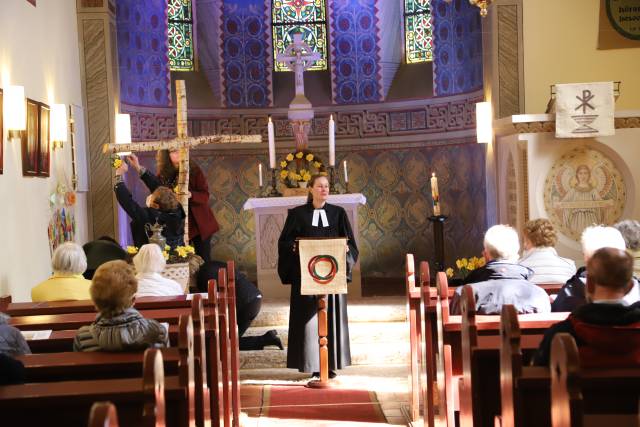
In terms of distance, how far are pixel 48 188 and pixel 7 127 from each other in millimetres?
1548

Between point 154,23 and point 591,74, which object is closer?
point 591,74

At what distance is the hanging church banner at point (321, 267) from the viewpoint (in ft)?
22.1

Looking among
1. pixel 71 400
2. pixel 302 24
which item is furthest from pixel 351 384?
pixel 302 24

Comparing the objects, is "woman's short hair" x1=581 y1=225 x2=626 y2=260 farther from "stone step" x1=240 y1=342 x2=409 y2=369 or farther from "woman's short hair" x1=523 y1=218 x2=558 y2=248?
"stone step" x1=240 y1=342 x2=409 y2=369

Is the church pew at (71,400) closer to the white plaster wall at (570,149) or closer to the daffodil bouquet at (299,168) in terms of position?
the white plaster wall at (570,149)

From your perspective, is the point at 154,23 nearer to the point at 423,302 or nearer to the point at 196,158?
the point at 196,158

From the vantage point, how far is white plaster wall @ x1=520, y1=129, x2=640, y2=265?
28.0 ft

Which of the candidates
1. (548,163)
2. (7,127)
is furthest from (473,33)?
(7,127)

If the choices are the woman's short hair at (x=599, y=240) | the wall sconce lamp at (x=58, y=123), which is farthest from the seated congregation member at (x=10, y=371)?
the wall sconce lamp at (x=58, y=123)

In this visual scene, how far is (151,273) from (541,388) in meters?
3.35

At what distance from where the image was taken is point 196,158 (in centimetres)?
1287

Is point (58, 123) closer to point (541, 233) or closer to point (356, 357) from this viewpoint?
point (356, 357)

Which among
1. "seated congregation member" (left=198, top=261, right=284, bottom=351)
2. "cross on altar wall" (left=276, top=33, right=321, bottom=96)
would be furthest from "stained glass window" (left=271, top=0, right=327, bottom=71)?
"seated congregation member" (left=198, top=261, right=284, bottom=351)

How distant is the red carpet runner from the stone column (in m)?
4.01
